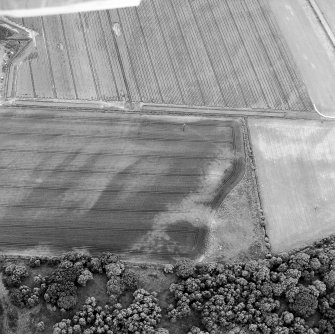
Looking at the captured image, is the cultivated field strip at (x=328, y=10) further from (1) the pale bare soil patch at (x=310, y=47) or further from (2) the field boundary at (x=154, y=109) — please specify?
(2) the field boundary at (x=154, y=109)

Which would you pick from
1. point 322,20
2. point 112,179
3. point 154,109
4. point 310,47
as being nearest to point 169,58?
point 154,109

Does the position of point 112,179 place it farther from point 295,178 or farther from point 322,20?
point 322,20

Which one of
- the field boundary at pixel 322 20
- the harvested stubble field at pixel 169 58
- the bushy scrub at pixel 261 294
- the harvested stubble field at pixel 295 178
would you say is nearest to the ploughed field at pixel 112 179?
the harvested stubble field at pixel 295 178

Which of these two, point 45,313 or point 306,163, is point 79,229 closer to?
point 45,313

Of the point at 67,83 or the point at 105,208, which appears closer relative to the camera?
the point at 105,208

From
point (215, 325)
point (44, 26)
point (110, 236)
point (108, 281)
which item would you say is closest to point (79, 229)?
point (110, 236)
